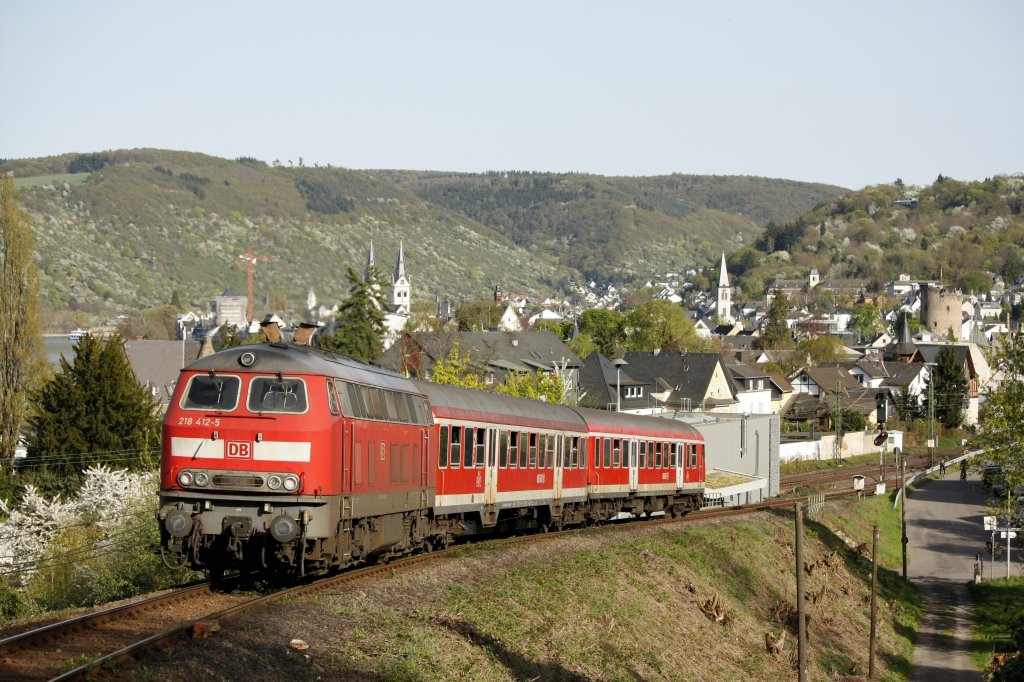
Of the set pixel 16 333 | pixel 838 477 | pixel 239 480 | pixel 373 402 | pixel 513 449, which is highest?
pixel 373 402

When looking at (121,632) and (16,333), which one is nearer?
(121,632)

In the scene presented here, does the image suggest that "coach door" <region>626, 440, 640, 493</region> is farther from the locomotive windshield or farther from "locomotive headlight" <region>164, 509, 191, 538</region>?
"locomotive headlight" <region>164, 509, 191, 538</region>

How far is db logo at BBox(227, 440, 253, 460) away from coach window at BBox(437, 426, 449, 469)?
303 inches

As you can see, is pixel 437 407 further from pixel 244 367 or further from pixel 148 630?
pixel 148 630

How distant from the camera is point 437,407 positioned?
25.7 meters

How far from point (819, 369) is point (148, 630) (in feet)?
454

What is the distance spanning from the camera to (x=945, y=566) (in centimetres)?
6028

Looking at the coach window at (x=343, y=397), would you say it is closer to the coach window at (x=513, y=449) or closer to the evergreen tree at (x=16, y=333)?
the coach window at (x=513, y=449)

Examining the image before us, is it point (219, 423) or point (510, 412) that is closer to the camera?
point (219, 423)

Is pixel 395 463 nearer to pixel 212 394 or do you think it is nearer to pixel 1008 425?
pixel 212 394

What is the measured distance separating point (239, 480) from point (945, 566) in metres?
50.0

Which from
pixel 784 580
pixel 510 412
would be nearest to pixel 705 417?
pixel 784 580

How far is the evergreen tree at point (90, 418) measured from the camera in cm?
5353

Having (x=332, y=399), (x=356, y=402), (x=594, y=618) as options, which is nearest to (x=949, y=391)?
(x=594, y=618)
